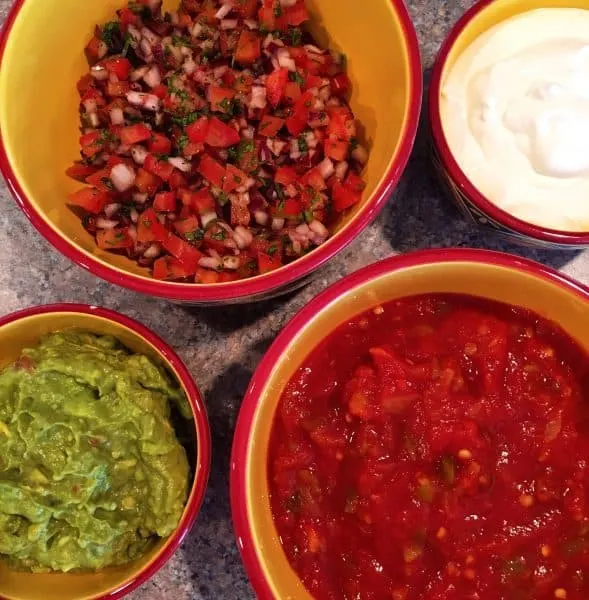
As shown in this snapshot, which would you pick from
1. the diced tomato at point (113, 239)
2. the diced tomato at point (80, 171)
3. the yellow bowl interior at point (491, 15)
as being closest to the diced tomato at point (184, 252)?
the diced tomato at point (113, 239)

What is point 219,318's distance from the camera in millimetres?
2344

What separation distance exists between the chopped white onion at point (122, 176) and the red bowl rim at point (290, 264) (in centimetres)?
26

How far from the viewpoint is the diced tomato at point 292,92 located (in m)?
2.08

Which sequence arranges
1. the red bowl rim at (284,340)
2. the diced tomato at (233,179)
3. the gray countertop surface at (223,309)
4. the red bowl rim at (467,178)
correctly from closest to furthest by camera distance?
the red bowl rim at (284,340) < the red bowl rim at (467,178) < the diced tomato at (233,179) < the gray countertop surface at (223,309)

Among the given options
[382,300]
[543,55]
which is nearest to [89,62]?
[382,300]

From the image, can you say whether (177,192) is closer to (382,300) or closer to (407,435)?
(382,300)

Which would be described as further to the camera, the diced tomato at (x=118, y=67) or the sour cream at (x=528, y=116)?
the diced tomato at (x=118, y=67)

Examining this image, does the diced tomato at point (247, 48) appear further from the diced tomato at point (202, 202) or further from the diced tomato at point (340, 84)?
the diced tomato at point (202, 202)

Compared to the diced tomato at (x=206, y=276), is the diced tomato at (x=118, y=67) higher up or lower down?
higher up

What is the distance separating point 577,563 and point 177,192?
142cm

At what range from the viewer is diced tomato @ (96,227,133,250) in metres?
2.10

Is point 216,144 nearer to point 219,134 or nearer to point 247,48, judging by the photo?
point 219,134

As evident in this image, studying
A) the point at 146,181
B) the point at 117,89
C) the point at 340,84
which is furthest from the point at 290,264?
the point at 117,89

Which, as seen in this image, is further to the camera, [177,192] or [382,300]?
[177,192]
